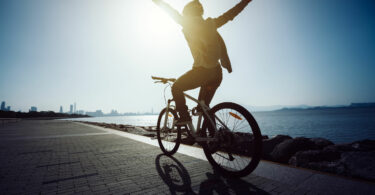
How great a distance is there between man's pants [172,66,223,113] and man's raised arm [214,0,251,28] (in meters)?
0.72

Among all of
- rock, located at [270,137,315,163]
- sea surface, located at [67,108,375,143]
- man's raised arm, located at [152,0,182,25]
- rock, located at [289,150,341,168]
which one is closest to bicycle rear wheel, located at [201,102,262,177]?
man's raised arm, located at [152,0,182,25]

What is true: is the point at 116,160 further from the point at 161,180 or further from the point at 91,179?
the point at 161,180

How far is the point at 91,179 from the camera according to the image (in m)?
2.37

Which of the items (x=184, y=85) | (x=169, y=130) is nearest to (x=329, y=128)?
(x=169, y=130)

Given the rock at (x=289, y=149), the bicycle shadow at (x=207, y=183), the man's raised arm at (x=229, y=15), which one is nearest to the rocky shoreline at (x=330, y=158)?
the rock at (x=289, y=149)

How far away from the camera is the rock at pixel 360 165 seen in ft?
8.85

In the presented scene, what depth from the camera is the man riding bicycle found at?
2.69 m

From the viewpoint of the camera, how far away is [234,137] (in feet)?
8.09

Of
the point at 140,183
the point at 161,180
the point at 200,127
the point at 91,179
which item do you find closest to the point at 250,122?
the point at 200,127

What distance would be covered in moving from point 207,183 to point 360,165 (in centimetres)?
280

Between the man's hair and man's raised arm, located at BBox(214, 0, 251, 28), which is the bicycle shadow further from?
the man's hair

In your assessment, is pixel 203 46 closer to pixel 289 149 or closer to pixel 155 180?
pixel 155 180

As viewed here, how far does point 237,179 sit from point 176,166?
1056 mm

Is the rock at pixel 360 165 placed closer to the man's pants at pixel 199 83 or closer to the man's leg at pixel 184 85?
the man's pants at pixel 199 83
